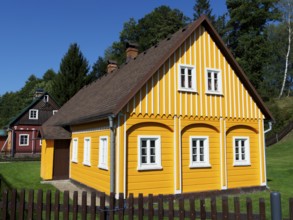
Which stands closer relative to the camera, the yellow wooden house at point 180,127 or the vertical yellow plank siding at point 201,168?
the yellow wooden house at point 180,127

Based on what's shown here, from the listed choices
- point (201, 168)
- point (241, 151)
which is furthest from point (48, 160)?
point (241, 151)

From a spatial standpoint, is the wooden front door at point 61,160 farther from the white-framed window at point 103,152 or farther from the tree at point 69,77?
the tree at point 69,77

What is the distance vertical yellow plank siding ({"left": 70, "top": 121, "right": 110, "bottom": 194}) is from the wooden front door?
94cm

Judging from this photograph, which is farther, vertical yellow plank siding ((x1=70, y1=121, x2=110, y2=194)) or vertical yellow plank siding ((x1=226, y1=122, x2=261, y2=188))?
vertical yellow plank siding ((x1=226, y1=122, x2=261, y2=188))

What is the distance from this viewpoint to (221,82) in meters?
14.3

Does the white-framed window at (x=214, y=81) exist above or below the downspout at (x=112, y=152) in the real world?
above

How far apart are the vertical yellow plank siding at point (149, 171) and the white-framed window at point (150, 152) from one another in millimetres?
148

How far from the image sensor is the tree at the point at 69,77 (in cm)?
5072

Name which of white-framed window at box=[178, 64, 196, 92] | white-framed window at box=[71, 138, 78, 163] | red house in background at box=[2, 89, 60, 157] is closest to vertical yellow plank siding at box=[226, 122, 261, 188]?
white-framed window at box=[178, 64, 196, 92]

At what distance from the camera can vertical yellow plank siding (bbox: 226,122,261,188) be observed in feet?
46.2

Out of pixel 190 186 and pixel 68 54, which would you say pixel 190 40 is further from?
pixel 68 54

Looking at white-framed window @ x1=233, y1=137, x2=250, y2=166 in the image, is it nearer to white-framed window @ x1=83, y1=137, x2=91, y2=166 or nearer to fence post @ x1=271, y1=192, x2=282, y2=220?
white-framed window @ x1=83, y1=137, x2=91, y2=166

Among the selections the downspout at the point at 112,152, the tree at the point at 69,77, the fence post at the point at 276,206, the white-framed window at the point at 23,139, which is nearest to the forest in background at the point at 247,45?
the tree at the point at 69,77

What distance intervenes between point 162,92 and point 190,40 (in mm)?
3043
